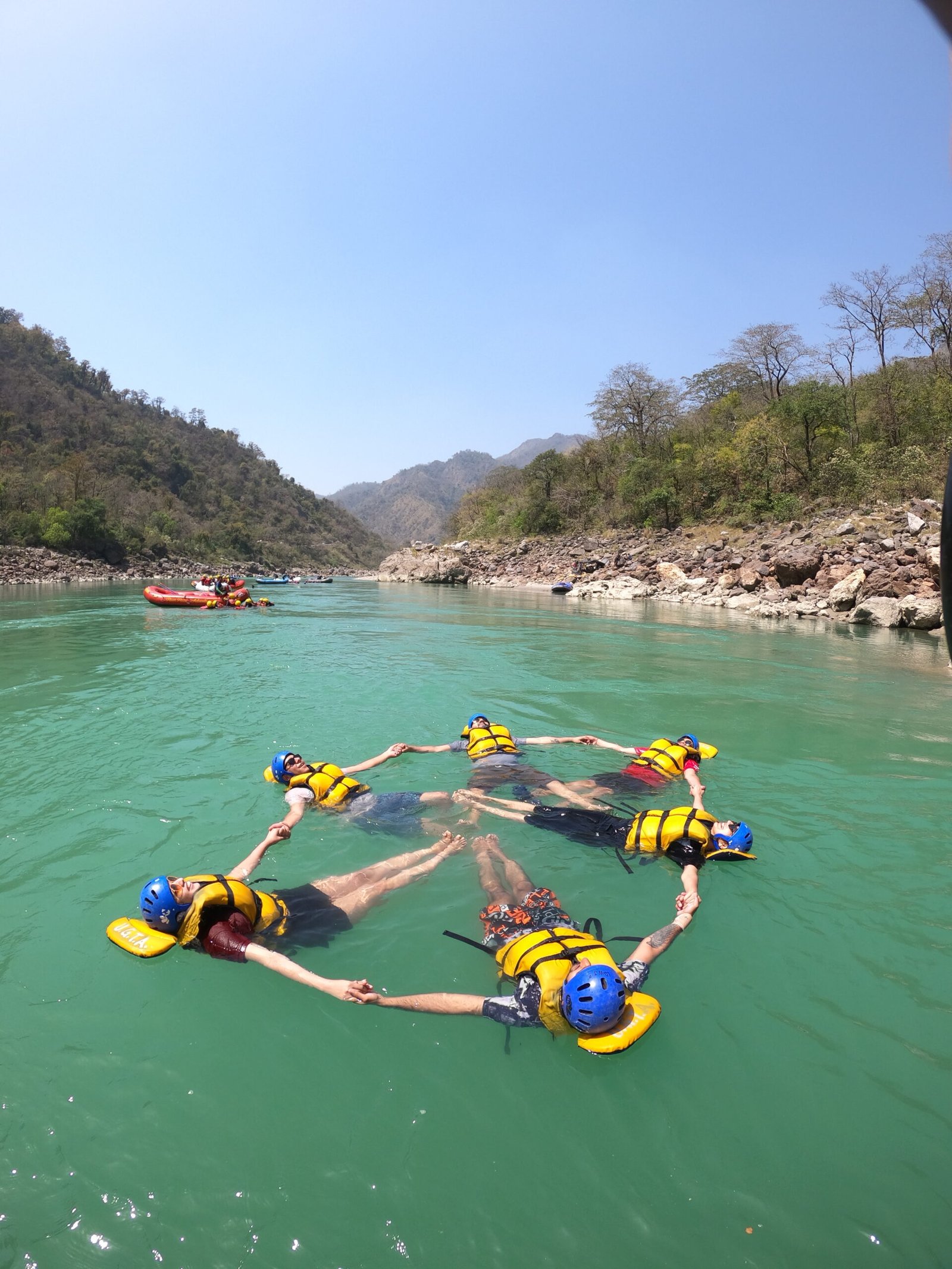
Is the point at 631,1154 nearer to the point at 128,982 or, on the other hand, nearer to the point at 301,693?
the point at 128,982

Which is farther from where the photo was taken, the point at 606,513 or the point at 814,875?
the point at 606,513

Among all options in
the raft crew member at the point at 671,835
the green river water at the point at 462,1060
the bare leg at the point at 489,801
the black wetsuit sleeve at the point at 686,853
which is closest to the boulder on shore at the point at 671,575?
the green river water at the point at 462,1060

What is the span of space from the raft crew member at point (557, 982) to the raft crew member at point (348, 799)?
1.78 meters

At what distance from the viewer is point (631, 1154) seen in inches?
103

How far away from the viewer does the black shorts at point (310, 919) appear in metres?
4.04

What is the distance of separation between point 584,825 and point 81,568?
51.6m

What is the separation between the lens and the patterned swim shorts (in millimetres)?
3998

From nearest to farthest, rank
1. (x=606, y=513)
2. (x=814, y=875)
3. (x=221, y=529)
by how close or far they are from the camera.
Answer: (x=814, y=875) → (x=606, y=513) → (x=221, y=529)

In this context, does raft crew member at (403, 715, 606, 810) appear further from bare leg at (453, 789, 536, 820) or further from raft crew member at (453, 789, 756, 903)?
raft crew member at (453, 789, 756, 903)

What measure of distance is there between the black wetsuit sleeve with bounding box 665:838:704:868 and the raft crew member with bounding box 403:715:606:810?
1123 mm

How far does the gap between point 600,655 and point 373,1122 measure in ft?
40.9

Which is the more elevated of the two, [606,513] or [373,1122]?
[606,513]

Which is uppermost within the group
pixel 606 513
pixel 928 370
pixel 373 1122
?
pixel 928 370

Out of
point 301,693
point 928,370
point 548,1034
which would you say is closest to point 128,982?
point 548,1034
